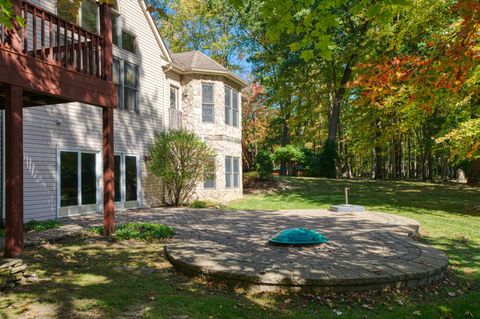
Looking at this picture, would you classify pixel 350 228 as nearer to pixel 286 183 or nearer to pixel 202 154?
pixel 202 154

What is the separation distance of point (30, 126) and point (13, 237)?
5.32 m

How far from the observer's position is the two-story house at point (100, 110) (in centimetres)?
665

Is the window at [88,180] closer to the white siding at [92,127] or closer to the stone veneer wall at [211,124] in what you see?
the white siding at [92,127]

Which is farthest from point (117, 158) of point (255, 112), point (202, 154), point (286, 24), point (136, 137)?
point (255, 112)

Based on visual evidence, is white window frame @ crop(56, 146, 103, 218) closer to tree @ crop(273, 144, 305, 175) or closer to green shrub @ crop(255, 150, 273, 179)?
green shrub @ crop(255, 150, 273, 179)

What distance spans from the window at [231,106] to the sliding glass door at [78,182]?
7.74 metres

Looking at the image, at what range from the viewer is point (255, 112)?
40.4m

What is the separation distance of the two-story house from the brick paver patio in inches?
74.9

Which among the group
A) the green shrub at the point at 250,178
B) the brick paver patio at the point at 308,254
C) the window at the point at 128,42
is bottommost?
the brick paver patio at the point at 308,254

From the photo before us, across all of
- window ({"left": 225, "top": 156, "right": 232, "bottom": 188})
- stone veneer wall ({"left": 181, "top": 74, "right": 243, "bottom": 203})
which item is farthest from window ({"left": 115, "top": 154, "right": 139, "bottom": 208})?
window ({"left": 225, "top": 156, "right": 232, "bottom": 188})

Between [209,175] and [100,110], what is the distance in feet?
18.5

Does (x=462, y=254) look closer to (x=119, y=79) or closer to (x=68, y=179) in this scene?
(x=68, y=179)

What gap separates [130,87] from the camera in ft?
47.6

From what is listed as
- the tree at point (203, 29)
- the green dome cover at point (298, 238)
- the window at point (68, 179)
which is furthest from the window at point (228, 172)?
the tree at point (203, 29)
